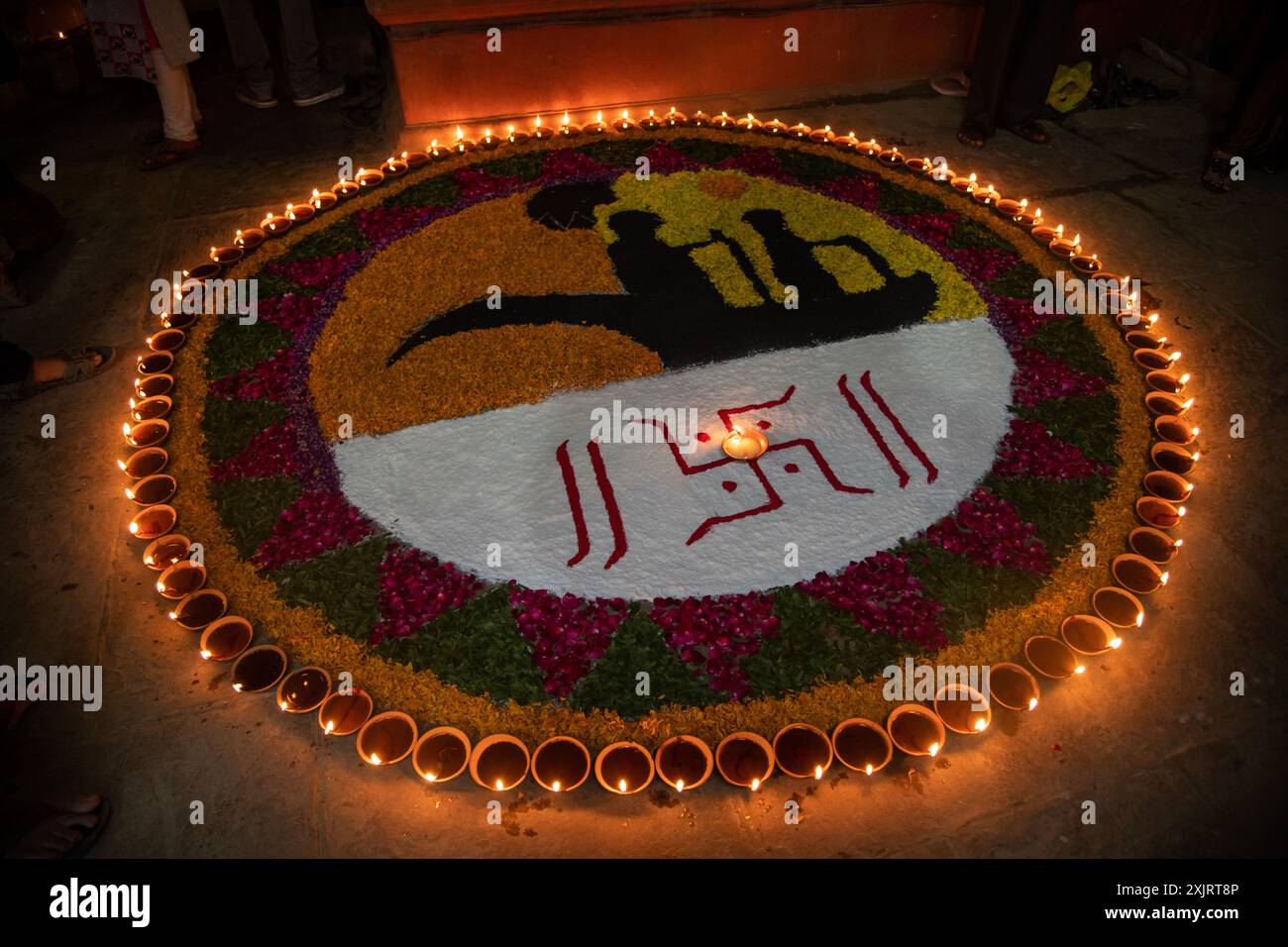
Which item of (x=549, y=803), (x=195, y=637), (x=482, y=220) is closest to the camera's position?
(x=549, y=803)

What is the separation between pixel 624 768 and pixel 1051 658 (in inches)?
77.4

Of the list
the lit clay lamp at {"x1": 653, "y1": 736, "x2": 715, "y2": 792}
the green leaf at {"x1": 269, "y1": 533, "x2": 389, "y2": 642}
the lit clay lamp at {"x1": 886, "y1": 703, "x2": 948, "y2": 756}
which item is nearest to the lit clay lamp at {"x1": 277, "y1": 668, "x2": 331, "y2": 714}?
the green leaf at {"x1": 269, "y1": 533, "x2": 389, "y2": 642}

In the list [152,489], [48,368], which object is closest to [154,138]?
[48,368]

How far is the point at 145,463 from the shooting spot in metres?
4.20

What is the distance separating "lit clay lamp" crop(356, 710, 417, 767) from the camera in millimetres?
3059

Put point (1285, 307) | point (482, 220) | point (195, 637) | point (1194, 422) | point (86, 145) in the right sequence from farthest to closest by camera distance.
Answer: point (86, 145)
point (482, 220)
point (1285, 307)
point (1194, 422)
point (195, 637)

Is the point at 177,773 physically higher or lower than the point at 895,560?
lower

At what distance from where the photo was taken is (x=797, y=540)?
3.80 meters

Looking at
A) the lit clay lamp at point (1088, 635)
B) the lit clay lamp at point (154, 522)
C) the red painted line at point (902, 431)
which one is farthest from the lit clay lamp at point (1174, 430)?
the lit clay lamp at point (154, 522)

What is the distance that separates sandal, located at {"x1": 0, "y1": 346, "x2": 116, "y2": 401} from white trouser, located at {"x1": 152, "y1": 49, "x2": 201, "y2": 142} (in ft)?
9.74

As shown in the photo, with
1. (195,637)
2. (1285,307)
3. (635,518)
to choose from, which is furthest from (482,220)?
(1285,307)

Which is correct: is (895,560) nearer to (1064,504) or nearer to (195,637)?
(1064,504)

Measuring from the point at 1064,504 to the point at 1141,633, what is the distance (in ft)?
2.48

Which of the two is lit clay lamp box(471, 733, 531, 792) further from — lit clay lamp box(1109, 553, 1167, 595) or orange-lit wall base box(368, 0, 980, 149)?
orange-lit wall base box(368, 0, 980, 149)
